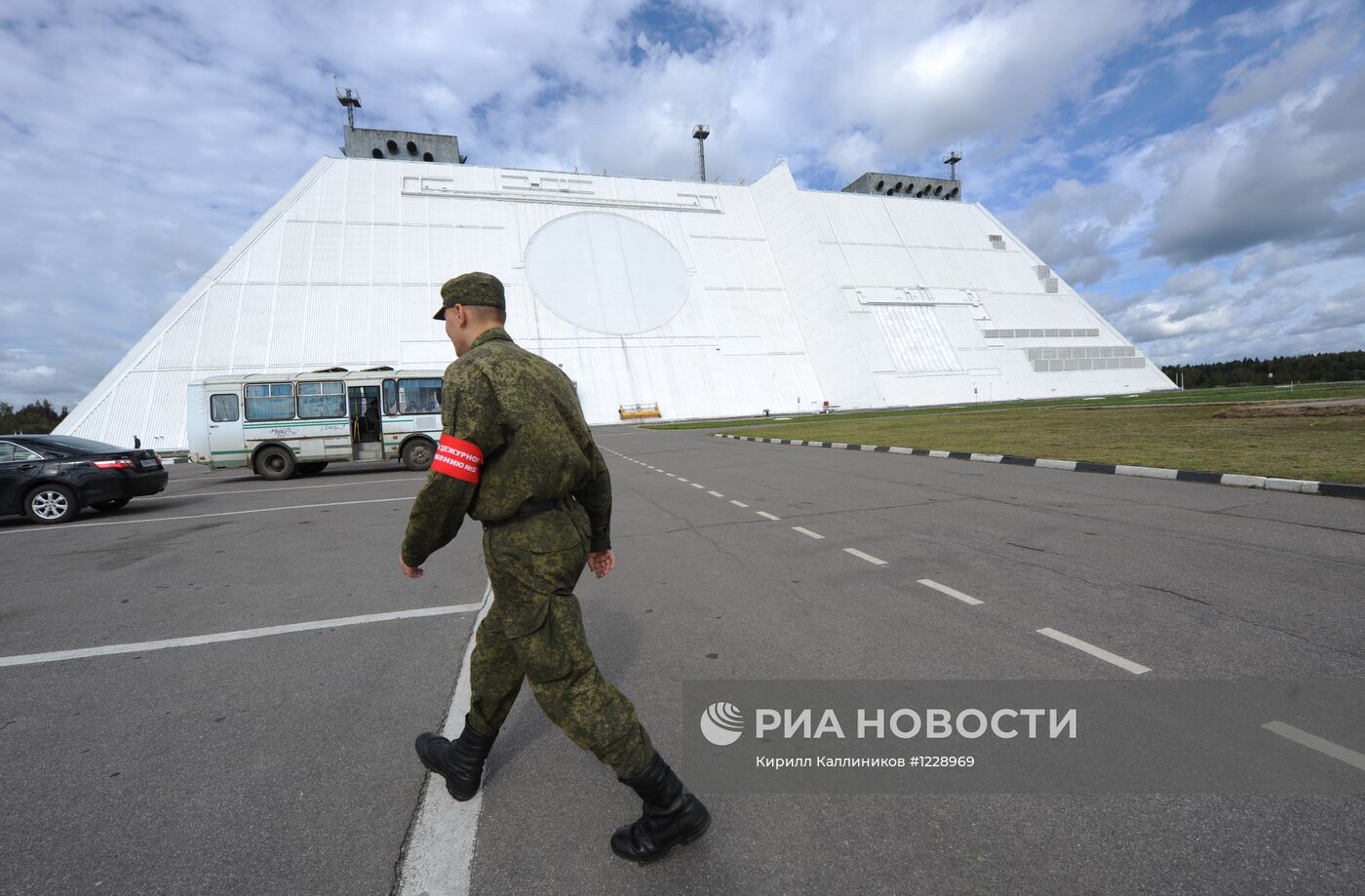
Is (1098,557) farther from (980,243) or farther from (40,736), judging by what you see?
(980,243)

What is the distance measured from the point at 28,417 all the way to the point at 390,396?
10379 centimetres

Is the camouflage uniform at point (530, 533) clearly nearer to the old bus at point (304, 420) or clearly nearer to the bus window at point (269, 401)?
the old bus at point (304, 420)

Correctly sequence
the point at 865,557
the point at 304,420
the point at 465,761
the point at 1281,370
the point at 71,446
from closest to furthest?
1. the point at 465,761
2. the point at 865,557
3. the point at 71,446
4. the point at 304,420
5. the point at 1281,370

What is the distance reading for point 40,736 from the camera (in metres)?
2.97

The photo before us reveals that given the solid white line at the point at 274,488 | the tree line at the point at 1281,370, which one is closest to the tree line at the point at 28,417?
the solid white line at the point at 274,488

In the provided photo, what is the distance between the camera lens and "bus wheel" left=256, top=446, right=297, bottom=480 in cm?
1659

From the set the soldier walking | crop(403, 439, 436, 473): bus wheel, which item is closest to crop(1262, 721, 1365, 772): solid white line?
the soldier walking

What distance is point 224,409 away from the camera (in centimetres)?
1644

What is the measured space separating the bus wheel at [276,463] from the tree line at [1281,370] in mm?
80389

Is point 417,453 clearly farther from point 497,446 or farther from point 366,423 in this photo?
point 497,446

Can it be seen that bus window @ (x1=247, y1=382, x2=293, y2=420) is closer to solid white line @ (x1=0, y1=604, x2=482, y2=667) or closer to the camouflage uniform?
solid white line @ (x1=0, y1=604, x2=482, y2=667)

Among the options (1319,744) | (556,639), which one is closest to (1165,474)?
(1319,744)

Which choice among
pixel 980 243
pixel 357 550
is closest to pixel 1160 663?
pixel 357 550

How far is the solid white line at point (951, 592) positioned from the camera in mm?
4266
